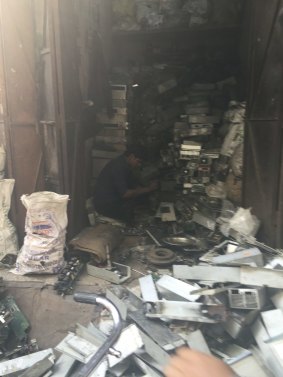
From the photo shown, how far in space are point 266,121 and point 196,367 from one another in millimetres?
3385

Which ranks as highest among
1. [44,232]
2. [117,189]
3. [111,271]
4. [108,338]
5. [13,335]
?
[108,338]

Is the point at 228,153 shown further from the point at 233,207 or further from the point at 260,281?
the point at 260,281

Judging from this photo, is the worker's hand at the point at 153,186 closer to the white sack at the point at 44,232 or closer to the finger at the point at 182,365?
the white sack at the point at 44,232

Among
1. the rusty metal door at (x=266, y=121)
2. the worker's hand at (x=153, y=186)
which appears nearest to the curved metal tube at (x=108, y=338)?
the rusty metal door at (x=266, y=121)

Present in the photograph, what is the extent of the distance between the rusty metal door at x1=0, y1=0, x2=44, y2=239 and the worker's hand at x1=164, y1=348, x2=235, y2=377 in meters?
3.69

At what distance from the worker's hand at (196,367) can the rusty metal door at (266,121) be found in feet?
9.13

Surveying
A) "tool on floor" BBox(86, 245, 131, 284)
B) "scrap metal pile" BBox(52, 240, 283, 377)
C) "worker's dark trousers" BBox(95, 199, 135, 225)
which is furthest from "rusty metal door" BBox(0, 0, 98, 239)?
"scrap metal pile" BBox(52, 240, 283, 377)

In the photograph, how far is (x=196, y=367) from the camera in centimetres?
140

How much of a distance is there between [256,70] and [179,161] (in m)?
2.36

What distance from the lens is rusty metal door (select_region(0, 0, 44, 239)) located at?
4.35 metres

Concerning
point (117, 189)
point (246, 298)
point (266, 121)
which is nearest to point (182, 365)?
point (246, 298)

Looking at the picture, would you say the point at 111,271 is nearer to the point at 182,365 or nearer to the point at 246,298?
the point at 246,298

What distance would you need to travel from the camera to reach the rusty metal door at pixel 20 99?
4.35 m

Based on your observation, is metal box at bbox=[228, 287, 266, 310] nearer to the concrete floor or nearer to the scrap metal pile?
the scrap metal pile
